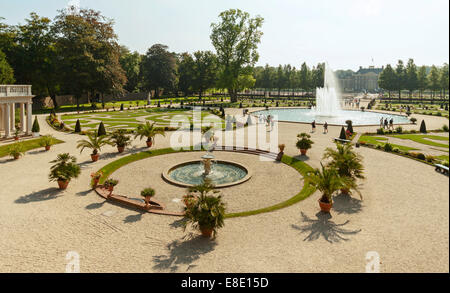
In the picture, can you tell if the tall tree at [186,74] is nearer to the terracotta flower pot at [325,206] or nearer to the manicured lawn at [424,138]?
the manicured lawn at [424,138]

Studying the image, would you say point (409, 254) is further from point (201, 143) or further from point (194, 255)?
point (201, 143)

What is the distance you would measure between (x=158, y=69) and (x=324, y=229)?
101 metres

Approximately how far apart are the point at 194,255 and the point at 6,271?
658cm

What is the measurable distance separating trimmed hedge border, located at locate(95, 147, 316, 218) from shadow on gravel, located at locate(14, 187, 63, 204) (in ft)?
9.42

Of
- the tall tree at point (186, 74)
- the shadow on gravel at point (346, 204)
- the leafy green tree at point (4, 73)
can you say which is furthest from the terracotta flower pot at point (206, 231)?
the tall tree at point (186, 74)

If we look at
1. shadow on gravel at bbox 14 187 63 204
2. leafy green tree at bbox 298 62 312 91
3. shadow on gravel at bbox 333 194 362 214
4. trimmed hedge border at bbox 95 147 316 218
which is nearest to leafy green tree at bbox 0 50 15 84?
trimmed hedge border at bbox 95 147 316 218

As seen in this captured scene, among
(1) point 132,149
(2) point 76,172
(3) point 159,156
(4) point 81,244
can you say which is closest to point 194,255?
(4) point 81,244

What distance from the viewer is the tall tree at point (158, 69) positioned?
106 m

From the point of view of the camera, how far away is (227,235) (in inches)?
526

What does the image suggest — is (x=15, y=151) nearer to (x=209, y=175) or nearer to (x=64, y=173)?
(x=64, y=173)

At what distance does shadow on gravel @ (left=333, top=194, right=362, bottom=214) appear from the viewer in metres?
15.7

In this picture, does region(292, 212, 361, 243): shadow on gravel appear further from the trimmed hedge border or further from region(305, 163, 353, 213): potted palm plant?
the trimmed hedge border

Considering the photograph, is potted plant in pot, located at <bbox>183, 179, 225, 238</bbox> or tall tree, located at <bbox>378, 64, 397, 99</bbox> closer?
potted plant in pot, located at <bbox>183, 179, 225, 238</bbox>

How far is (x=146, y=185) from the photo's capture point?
20.1 metres
